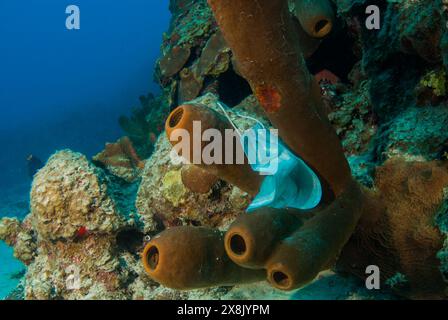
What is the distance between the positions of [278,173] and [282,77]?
0.49 m

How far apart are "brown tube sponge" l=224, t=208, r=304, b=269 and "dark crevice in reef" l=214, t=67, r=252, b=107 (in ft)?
15.5

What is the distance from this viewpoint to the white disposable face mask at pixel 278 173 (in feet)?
5.85

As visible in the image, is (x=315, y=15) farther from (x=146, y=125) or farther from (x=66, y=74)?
(x=66, y=74)

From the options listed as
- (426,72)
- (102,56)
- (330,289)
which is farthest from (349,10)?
(102,56)

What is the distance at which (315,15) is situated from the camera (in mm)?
3850

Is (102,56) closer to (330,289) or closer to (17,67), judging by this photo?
(17,67)

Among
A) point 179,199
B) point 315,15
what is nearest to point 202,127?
point 179,199

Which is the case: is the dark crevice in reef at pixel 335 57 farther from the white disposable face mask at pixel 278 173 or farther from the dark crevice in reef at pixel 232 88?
the white disposable face mask at pixel 278 173

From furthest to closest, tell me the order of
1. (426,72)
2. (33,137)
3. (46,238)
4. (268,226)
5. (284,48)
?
1. (33,137)
2. (46,238)
3. (426,72)
4. (268,226)
5. (284,48)

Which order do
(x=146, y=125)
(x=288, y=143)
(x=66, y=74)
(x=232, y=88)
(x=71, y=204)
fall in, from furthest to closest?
1. (x=66, y=74)
2. (x=146, y=125)
3. (x=232, y=88)
4. (x=71, y=204)
5. (x=288, y=143)

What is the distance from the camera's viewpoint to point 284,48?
1507 mm

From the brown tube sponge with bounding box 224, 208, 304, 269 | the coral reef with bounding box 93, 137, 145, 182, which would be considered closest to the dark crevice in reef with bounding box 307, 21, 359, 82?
the coral reef with bounding box 93, 137, 145, 182

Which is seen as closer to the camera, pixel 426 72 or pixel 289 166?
pixel 289 166
